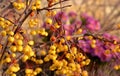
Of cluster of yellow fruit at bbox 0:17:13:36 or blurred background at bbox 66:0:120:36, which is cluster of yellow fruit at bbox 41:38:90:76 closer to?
cluster of yellow fruit at bbox 0:17:13:36

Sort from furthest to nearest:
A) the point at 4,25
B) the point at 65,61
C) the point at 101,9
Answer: the point at 101,9
the point at 65,61
the point at 4,25

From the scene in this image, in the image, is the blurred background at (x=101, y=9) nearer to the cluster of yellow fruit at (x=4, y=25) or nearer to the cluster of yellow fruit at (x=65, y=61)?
the cluster of yellow fruit at (x=65, y=61)

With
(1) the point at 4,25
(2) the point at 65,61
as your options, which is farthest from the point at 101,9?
(1) the point at 4,25

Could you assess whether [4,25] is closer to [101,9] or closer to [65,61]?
[65,61]

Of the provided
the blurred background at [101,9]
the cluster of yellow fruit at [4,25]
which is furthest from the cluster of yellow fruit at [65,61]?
the blurred background at [101,9]

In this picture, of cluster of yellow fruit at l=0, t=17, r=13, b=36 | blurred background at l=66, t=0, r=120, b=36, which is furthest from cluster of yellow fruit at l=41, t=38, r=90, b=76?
blurred background at l=66, t=0, r=120, b=36

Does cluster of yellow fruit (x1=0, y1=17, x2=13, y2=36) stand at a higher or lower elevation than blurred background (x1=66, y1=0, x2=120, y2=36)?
higher

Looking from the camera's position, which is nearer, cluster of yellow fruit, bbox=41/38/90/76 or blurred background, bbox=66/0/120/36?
cluster of yellow fruit, bbox=41/38/90/76

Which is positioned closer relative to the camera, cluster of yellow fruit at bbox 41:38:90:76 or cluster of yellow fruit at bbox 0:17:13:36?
cluster of yellow fruit at bbox 0:17:13:36

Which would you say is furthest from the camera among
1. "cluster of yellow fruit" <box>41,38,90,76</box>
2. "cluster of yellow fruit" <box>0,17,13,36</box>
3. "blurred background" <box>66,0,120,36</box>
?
"blurred background" <box>66,0,120,36</box>

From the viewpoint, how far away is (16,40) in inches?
95.6

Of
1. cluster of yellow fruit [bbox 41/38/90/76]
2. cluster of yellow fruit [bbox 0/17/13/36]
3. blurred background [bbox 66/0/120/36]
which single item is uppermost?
cluster of yellow fruit [bbox 0/17/13/36]

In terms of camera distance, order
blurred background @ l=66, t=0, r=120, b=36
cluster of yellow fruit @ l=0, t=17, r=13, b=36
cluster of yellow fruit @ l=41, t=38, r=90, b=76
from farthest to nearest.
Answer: blurred background @ l=66, t=0, r=120, b=36
cluster of yellow fruit @ l=41, t=38, r=90, b=76
cluster of yellow fruit @ l=0, t=17, r=13, b=36

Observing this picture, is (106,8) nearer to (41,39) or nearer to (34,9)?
(41,39)
